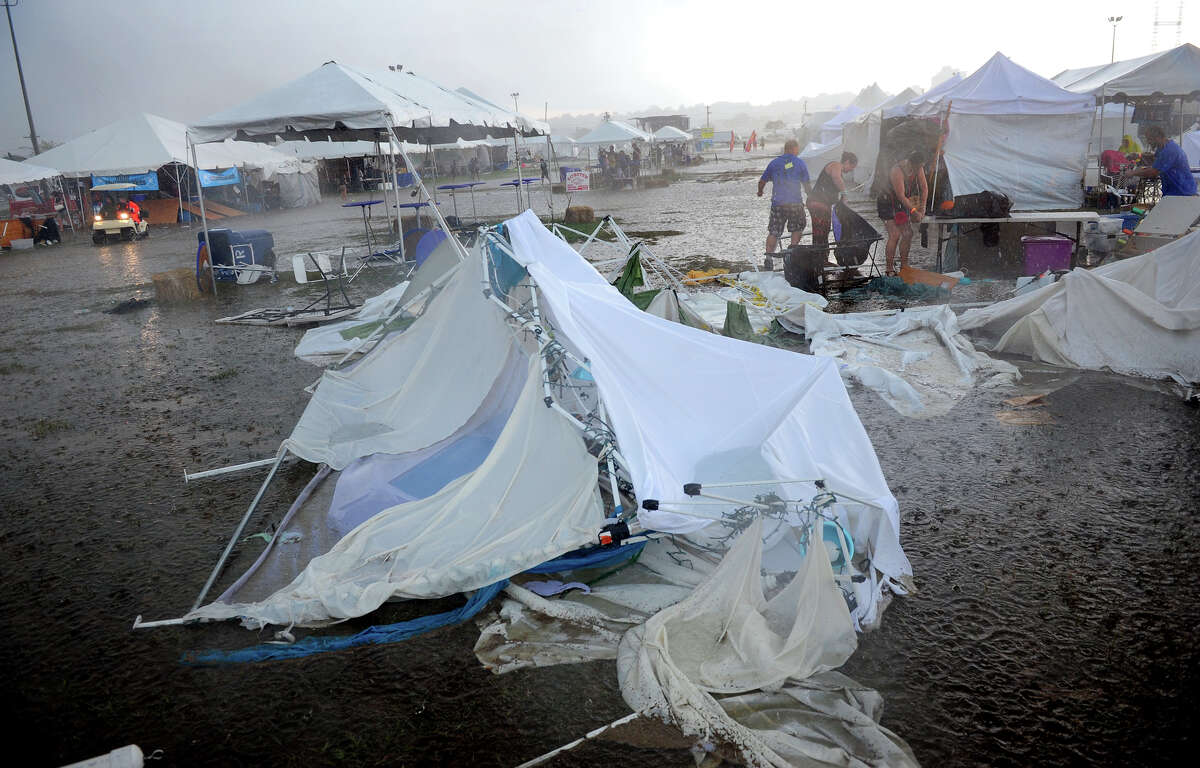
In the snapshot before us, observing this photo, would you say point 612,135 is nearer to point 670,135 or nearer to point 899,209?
point 670,135

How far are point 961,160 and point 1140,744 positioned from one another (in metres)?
16.7

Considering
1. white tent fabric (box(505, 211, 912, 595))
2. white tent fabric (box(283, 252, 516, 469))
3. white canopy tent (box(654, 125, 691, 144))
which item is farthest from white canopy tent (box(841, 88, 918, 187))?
white tent fabric (box(505, 211, 912, 595))

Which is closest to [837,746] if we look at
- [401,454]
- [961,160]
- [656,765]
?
[656,765]

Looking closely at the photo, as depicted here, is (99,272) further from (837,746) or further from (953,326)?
(837,746)

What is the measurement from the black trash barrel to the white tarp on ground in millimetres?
3071

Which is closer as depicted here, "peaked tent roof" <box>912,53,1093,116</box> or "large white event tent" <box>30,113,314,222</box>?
"peaked tent roof" <box>912,53,1093,116</box>

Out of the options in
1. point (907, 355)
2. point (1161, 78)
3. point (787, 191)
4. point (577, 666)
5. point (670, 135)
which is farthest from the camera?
point (670, 135)

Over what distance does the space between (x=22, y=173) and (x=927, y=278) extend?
2608 cm

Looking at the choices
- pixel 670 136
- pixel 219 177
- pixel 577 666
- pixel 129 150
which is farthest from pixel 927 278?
pixel 670 136

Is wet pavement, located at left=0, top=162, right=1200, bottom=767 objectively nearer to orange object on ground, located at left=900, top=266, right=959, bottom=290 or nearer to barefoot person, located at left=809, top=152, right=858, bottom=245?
orange object on ground, located at left=900, top=266, right=959, bottom=290

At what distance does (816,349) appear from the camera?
785cm

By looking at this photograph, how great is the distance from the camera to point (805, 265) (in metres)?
10.3

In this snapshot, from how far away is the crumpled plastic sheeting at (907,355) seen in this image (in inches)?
261

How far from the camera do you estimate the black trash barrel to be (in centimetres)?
1022
